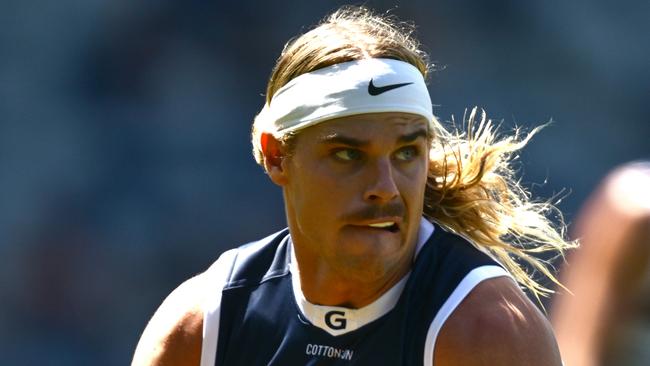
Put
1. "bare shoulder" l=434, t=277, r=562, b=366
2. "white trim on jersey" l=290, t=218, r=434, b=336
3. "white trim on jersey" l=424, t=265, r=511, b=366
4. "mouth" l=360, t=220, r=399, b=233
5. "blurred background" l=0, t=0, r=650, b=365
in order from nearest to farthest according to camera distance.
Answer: "bare shoulder" l=434, t=277, r=562, b=366
"white trim on jersey" l=424, t=265, r=511, b=366
"mouth" l=360, t=220, r=399, b=233
"white trim on jersey" l=290, t=218, r=434, b=336
"blurred background" l=0, t=0, r=650, b=365

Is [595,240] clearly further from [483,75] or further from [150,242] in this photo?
[483,75]

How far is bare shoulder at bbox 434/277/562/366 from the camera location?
112 inches

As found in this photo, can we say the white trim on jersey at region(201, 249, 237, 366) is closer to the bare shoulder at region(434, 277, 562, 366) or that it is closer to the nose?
the nose

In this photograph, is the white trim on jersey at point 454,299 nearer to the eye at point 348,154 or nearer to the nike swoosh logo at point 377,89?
the eye at point 348,154

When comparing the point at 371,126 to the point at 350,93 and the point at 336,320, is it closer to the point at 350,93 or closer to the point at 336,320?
the point at 350,93

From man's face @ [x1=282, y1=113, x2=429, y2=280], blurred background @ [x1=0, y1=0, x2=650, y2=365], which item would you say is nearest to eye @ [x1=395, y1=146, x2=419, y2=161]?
man's face @ [x1=282, y1=113, x2=429, y2=280]

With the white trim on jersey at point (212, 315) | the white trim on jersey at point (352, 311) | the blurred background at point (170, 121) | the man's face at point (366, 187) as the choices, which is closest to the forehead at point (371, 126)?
the man's face at point (366, 187)

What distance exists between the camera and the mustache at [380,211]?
3.02 m

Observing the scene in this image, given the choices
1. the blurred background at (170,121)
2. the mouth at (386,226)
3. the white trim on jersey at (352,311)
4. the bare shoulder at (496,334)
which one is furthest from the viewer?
the blurred background at (170,121)

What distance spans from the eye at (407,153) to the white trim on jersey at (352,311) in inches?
9.7

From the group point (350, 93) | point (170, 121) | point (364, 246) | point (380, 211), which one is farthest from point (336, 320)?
point (170, 121)

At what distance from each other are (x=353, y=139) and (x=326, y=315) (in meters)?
0.51

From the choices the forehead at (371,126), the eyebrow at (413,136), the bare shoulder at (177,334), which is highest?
the forehead at (371,126)

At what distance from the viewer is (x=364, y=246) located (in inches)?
120
